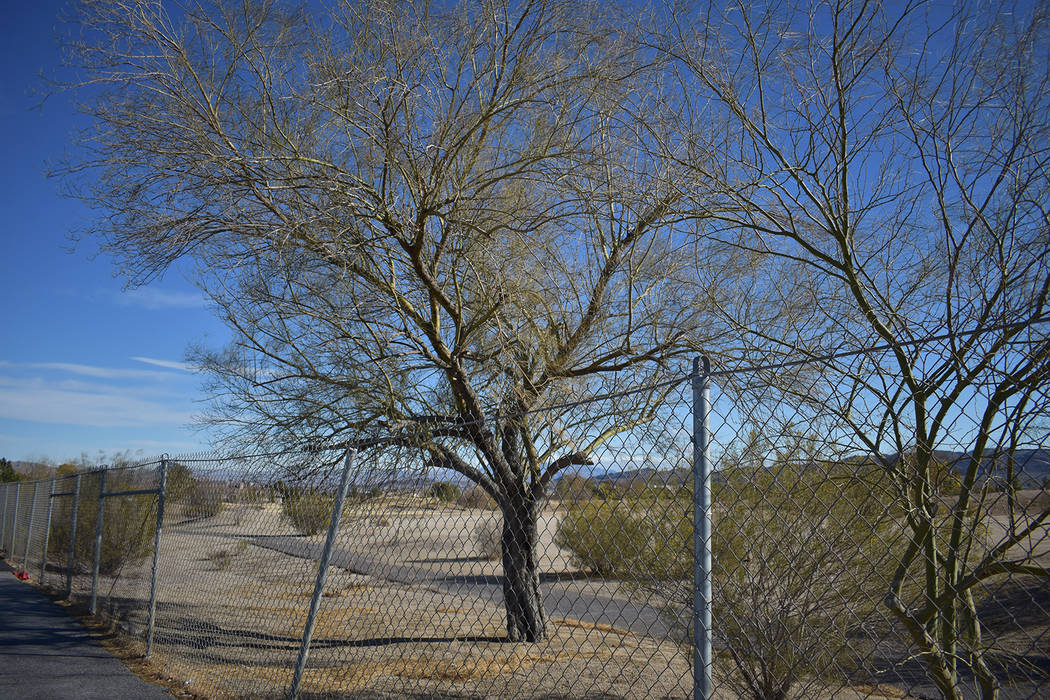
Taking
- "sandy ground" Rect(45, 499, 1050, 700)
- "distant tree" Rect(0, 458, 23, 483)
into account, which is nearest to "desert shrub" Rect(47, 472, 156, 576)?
"sandy ground" Rect(45, 499, 1050, 700)

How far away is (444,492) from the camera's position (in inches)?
187

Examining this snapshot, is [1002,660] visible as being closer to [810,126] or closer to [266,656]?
[810,126]

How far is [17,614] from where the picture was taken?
9445 millimetres

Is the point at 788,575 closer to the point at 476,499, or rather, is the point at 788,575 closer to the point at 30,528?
the point at 476,499

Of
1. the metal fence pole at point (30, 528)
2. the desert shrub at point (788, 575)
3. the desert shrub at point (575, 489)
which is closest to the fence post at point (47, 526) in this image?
the metal fence pole at point (30, 528)

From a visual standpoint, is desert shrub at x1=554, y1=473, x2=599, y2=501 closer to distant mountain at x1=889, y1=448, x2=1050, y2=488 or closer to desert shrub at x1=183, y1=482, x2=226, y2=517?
distant mountain at x1=889, y1=448, x2=1050, y2=488

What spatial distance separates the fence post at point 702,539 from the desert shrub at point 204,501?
491cm

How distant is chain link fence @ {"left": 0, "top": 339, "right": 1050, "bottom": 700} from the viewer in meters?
3.09

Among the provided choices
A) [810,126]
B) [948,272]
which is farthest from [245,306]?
[948,272]

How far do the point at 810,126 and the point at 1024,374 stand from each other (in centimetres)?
220

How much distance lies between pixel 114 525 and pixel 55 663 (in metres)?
5.37

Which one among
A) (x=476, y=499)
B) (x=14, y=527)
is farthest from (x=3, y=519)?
(x=476, y=499)

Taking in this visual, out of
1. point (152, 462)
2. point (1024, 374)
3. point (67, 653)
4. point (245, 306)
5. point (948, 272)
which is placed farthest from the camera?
point (245, 306)

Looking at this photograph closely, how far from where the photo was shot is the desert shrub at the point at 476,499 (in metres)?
5.22
